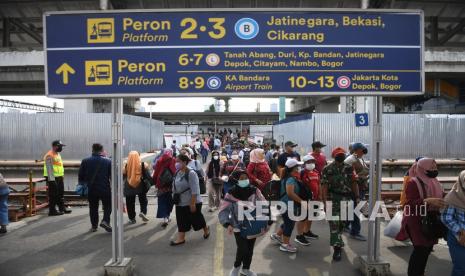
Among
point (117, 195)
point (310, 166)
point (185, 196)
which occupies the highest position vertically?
point (310, 166)

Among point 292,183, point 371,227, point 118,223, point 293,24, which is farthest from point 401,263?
point 118,223

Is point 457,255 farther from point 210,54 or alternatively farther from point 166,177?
point 166,177

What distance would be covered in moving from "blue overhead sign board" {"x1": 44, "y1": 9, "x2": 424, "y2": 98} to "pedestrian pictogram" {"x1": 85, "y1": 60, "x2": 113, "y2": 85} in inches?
0.5

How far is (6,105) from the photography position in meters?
38.7

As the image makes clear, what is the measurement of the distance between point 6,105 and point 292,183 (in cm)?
4161

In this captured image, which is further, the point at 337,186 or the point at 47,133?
the point at 47,133

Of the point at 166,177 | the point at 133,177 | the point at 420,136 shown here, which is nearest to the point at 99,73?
the point at 166,177

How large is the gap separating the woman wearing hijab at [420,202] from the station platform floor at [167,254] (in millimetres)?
1007

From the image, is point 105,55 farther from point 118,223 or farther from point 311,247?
point 311,247

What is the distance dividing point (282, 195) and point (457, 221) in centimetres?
278

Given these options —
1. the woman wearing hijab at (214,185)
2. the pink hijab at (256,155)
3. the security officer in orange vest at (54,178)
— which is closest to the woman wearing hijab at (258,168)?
the pink hijab at (256,155)

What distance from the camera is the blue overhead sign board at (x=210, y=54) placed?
15.2 feet

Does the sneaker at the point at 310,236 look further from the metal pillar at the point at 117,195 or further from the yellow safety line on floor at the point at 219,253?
the metal pillar at the point at 117,195

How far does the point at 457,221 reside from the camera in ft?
12.3
